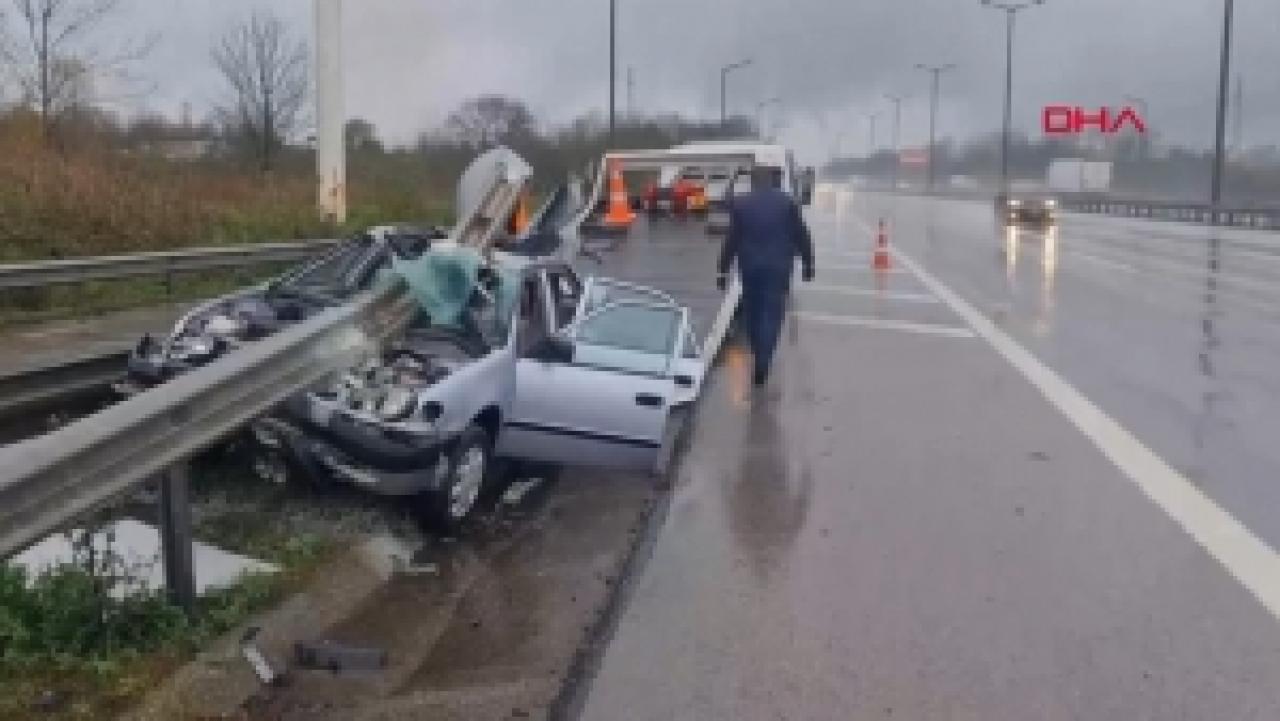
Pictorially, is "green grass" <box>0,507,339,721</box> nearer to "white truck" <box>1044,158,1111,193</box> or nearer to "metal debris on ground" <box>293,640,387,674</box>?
"metal debris on ground" <box>293,640,387,674</box>

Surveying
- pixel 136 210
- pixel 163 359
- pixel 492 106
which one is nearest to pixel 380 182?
pixel 136 210

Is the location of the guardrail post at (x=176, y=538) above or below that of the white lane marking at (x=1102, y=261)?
below

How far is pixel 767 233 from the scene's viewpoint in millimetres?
10883

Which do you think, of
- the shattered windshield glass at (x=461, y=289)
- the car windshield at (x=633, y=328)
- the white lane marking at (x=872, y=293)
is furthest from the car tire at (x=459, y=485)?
the white lane marking at (x=872, y=293)

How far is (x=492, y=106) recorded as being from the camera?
5322cm

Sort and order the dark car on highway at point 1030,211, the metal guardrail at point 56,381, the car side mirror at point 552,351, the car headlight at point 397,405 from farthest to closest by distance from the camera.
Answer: the dark car on highway at point 1030,211 → the metal guardrail at point 56,381 → the car side mirror at point 552,351 → the car headlight at point 397,405

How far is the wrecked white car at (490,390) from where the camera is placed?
600 cm

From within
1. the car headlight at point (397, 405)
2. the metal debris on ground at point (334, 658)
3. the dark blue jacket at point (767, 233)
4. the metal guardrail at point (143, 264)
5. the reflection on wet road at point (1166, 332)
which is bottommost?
the metal debris on ground at point (334, 658)

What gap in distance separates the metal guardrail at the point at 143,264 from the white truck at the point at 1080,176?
70.9m

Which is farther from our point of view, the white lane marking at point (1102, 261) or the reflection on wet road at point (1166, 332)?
the white lane marking at point (1102, 261)

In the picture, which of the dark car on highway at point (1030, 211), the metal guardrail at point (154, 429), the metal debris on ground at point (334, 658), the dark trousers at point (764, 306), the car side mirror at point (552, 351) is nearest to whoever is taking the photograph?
the metal guardrail at point (154, 429)

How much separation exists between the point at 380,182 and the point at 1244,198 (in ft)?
178

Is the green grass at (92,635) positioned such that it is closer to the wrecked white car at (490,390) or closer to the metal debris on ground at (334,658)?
the metal debris on ground at (334,658)

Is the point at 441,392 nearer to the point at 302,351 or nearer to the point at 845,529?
the point at 302,351
